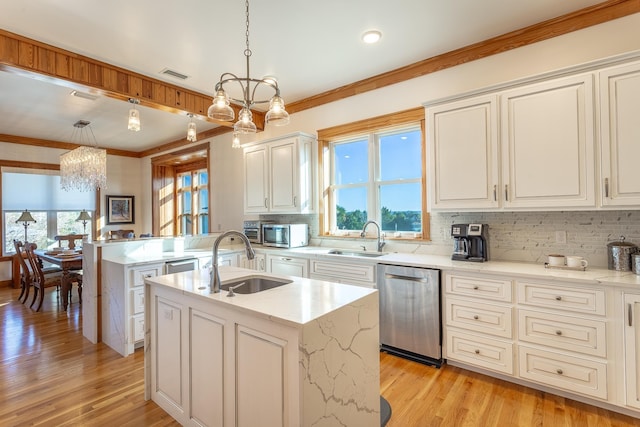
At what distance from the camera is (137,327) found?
3.12 meters

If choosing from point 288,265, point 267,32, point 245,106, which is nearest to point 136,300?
point 288,265

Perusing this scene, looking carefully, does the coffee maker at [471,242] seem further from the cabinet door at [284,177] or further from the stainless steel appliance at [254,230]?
the stainless steel appliance at [254,230]

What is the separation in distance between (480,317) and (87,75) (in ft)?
13.7

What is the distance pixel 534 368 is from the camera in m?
2.24

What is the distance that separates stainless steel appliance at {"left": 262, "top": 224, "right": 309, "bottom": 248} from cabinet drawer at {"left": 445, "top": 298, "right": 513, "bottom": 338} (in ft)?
6.69

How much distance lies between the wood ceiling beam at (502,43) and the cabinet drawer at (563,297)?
2.07m

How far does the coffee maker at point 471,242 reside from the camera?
2711 millimetres

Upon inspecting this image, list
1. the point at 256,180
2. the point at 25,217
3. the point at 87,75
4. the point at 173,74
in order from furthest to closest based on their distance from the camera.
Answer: the point at 25,217, the point at 256,180, the point at 173,74, the point at 87,75

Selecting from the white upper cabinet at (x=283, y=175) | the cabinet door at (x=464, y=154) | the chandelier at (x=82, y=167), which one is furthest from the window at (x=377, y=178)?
the chandelier at (x=82, y=167)

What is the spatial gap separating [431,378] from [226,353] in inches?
69.3

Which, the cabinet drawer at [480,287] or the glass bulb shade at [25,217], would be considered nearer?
the cabinet drawer at [480,287]

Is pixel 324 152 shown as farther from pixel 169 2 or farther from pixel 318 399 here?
pixel 318 399

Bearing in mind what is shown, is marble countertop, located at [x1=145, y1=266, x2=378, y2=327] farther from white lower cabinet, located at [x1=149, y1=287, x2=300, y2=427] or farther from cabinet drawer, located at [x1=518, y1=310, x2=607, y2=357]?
cabinet drawer, located at [x1=518, y1=310, x2=607, y2=357]

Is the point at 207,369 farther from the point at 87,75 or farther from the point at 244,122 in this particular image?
the point at 87,75
